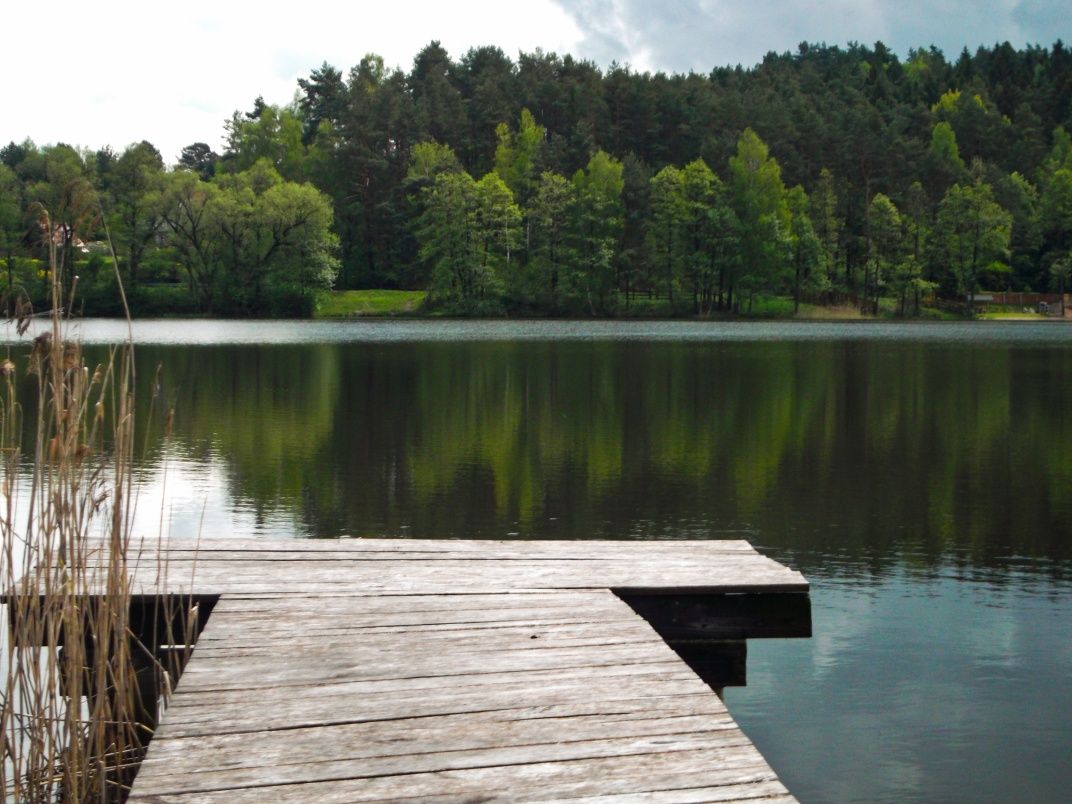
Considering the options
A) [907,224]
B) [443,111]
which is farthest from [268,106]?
[907,224]

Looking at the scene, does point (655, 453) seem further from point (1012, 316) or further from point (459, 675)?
point (1012, 316)

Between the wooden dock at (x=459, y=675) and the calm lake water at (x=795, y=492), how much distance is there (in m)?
0.67

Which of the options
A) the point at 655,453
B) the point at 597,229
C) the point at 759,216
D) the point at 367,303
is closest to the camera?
the point at 655,453

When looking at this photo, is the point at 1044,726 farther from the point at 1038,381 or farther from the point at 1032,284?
the point at 1032,284

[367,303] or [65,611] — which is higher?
[367,303]

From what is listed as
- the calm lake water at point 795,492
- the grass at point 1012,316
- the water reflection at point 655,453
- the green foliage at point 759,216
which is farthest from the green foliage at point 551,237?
the water reflection at point 655,453

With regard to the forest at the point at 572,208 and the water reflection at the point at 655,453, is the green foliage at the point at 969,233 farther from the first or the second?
the water reflection at the point at 655,453

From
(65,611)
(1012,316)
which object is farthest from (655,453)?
(1012,316)

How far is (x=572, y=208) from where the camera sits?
71875 mm

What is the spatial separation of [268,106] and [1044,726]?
313 feet

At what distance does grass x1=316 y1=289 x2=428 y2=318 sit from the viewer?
67.9 m

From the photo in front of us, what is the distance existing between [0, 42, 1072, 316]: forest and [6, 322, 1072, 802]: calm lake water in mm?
39158

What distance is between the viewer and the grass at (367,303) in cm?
6794

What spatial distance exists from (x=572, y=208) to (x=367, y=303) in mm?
13186
